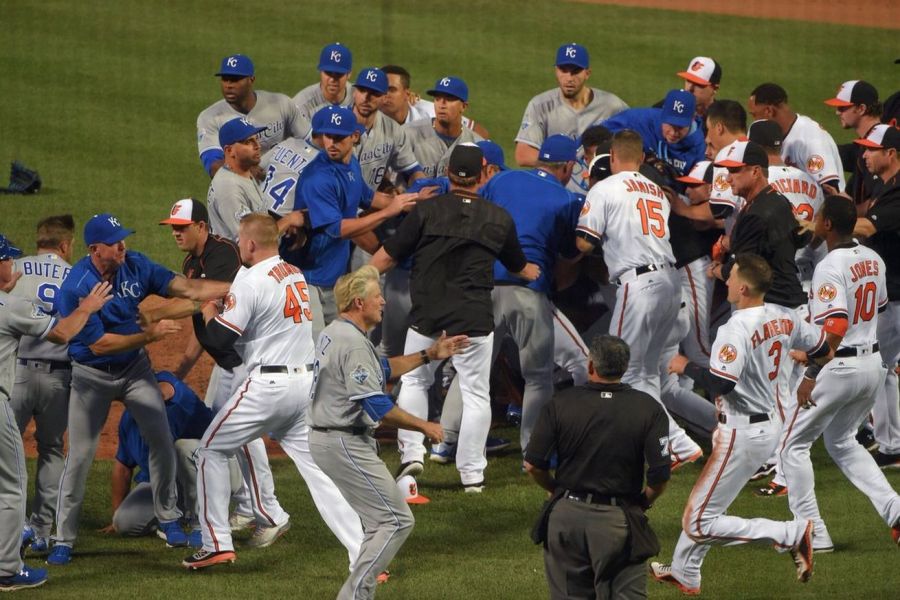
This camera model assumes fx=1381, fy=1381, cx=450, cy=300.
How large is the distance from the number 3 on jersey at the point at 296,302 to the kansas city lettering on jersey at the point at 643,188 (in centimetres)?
217

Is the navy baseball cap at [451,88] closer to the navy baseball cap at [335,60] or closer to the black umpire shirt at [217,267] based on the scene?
the navy baseball cap at [335,60]

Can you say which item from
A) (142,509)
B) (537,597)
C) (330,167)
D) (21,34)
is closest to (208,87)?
(21,34)

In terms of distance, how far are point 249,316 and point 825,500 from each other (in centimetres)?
361

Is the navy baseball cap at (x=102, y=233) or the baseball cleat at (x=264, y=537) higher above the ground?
the navy baseball cap at (x=102, y=233)

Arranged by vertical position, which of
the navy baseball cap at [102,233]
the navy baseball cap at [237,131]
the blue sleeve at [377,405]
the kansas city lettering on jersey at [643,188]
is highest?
the navy baseball cap at [237,131]

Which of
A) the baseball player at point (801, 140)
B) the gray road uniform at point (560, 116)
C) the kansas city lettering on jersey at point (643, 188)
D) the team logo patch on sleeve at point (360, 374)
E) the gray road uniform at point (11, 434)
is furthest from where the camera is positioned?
the gray road uniform at point (560, 116)

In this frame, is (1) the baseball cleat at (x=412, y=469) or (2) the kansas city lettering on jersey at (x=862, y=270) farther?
(1) the baseball cleat at (x=412, y=469)

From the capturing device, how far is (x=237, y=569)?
6.90m

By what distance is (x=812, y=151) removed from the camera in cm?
912

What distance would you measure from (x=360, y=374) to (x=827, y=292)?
8.42 feet

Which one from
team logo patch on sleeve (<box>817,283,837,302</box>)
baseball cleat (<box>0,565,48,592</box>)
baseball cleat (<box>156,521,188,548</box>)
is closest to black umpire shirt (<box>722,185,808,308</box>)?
team logo patch on sleeve (<box>817,283,837,302</box>)

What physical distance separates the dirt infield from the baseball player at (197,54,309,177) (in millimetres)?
13990

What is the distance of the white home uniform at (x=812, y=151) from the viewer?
9.05 meters

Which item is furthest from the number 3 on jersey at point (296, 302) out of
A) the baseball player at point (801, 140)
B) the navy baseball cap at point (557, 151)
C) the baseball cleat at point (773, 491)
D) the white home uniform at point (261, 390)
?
the baseball player at point (801, 140)
